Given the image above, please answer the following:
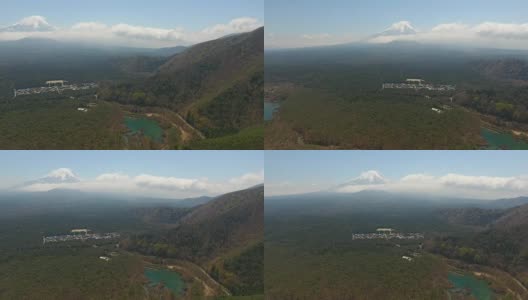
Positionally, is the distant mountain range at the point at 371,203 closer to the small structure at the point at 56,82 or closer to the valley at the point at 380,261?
the valley at the point at 380,261

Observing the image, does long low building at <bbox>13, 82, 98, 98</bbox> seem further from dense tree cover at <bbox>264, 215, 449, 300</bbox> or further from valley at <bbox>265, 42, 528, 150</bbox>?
dense tree cover at <bbox>264, 215, 449, 300</bbox>

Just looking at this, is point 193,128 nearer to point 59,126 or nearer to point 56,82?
point 59,126

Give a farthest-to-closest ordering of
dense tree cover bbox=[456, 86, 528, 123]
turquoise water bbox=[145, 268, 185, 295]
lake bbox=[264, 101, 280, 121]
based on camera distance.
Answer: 1. lake bbox=[264, 101, 280, 121]
2. dense tree cover bbox=[456, 86, 528, 123]
3. turquoise water bbox=[145, 268, 185, 295]

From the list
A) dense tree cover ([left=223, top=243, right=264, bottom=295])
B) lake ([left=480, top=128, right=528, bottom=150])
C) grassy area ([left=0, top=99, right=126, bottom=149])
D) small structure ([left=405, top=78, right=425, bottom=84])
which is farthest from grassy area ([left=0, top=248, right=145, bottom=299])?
small structure ([left=405, top=78, right=425, bottom=84])

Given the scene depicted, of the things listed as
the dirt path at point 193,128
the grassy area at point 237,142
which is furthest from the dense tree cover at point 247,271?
the dirt path at point 193,128

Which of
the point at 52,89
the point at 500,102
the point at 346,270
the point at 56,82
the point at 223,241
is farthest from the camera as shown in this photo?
the point at 56,82

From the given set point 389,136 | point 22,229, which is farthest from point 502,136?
point 22,229

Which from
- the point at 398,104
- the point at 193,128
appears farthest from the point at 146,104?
the point at 398,104

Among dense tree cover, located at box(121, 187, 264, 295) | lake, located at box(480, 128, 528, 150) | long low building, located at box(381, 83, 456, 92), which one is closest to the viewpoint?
lake, located at box(480, 128, 528, 150)
